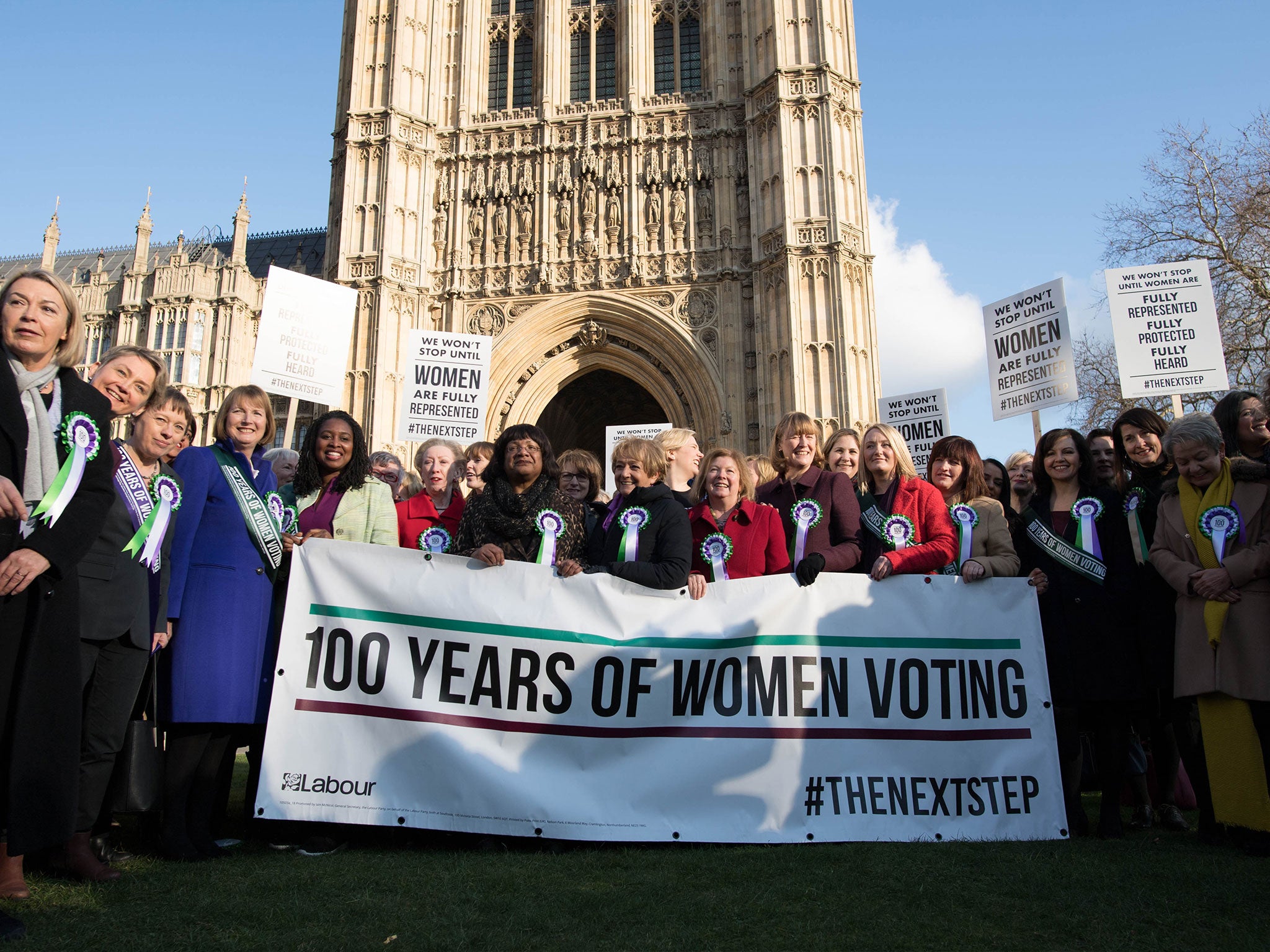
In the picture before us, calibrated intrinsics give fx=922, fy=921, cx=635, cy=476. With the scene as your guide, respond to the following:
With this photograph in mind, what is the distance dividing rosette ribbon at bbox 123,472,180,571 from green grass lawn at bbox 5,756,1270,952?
4.32 ft

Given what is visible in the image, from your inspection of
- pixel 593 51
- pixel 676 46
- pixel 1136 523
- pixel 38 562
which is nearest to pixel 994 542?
pixel 1136 523

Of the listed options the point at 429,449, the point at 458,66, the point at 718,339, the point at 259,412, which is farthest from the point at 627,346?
the point at 259,412

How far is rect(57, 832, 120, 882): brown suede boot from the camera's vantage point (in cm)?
357

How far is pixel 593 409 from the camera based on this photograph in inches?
995

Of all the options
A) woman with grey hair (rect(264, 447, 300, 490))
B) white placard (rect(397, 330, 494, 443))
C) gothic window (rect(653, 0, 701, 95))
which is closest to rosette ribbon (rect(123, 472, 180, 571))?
woman with grey hair (rect(264, 447, 300, 490))

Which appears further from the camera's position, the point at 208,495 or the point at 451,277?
the point at 451,277

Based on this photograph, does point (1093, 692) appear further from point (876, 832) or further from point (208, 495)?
point (208, 495)

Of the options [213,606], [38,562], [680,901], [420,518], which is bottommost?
[680,901]

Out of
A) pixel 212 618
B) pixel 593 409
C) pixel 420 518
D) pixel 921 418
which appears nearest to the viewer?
pixel 212 618

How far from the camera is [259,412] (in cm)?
486

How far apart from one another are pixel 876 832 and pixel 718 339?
16801 mm

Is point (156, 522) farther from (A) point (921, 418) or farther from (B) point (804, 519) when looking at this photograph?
(A) point (921, 418)

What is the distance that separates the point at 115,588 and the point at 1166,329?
870 cm

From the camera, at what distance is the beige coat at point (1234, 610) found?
4.39m
